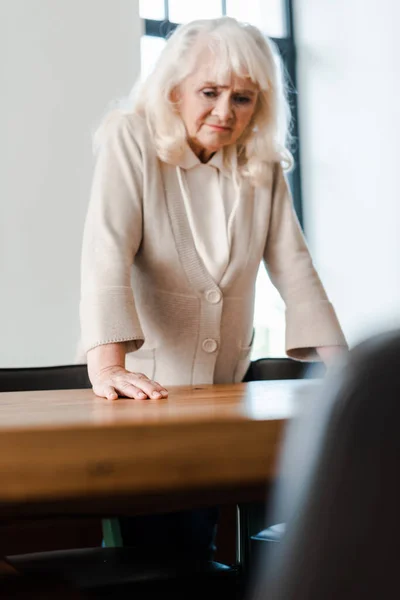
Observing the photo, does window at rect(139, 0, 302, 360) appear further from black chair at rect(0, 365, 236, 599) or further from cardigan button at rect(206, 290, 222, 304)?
black chair at rect(0, 365, 236, 599)

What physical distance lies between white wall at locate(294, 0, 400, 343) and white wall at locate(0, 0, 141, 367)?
1416 mm

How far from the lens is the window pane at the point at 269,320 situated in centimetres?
480

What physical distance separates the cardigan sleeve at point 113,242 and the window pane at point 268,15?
3641 mm

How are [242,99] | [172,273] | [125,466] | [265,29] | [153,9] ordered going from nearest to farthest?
[125,466] → [172,273] → [242,99] → [153,9] → [265,29]

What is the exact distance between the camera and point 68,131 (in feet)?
13.0

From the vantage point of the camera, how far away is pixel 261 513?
5.02 ft

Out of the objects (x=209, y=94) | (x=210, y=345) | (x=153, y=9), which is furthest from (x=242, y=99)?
(x=153, y=9)

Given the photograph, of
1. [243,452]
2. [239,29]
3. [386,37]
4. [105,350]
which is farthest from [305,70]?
[243,452]

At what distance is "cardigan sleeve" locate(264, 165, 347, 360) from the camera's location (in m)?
1.78

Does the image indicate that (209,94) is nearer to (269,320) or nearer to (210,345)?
(210,345)

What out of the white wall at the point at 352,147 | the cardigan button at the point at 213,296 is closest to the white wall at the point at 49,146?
the white wall at the point at 352,147

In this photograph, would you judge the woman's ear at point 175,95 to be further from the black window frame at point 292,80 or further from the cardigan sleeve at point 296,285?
the black window frame at point 292,80

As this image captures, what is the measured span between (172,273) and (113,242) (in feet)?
0.56

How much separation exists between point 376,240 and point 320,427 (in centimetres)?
448
